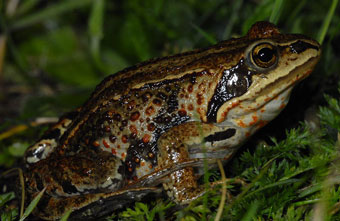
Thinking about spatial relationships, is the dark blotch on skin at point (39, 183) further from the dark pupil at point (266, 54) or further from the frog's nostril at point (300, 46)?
the frog's nostril at point (300, 46)

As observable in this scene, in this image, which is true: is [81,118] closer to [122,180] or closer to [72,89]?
[122,180]

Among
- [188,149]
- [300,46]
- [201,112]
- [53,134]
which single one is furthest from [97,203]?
[300,46]

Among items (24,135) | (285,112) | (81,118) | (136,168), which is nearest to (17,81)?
(24,135)

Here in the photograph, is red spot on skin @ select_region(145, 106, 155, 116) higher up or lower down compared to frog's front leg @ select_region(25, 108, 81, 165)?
lower down

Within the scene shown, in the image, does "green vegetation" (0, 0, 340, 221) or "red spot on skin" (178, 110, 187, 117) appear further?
"red spot on skin" (178, 110, 187, 117)

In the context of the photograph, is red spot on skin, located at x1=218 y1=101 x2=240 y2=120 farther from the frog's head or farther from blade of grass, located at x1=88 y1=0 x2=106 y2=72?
blade of grass, located at x1=88 y1=0 x2=106 y2=72

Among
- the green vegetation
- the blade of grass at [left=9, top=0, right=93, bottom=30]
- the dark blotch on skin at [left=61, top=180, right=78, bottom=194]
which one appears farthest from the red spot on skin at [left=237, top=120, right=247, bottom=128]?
the blade of grass at [left=9, top=0, right=93, bottom=30]

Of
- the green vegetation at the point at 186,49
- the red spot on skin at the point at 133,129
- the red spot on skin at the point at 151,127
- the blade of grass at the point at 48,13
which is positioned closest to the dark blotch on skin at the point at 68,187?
the green vegetation at the point at 186,49
